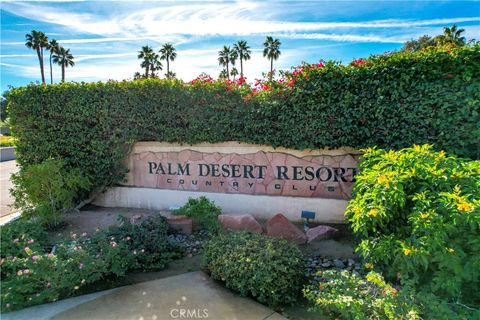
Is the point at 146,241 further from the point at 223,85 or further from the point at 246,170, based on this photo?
the point at 223,85

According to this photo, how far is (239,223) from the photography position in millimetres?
4746

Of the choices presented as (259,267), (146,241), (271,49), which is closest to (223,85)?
(146,241)

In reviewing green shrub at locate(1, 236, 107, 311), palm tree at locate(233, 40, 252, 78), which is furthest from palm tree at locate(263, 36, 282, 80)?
green shrub at locate(1, 236, 107, 311)

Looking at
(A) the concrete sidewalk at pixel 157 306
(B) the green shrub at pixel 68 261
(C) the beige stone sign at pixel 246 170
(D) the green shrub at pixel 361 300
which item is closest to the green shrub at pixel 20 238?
(B) the green shrub at pixel 68 261

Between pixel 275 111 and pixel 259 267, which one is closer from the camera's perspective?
pixel 259 267

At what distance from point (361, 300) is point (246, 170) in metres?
3.44

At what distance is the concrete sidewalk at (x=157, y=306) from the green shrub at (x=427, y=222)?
3.84 feet

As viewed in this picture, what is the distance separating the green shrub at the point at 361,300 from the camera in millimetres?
2148

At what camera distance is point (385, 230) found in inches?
110

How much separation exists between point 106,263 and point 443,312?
3.08m

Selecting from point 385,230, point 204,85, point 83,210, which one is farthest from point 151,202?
point 385,230

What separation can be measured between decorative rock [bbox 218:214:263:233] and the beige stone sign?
2.84 ft

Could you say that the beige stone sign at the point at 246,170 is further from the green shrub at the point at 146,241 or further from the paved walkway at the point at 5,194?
the paved walkway at the point at 5,194

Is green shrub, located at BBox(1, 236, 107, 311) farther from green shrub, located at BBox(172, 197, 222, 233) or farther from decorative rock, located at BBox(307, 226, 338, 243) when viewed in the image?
decorative rock, located at BBox(307, 226, 338, 243)
